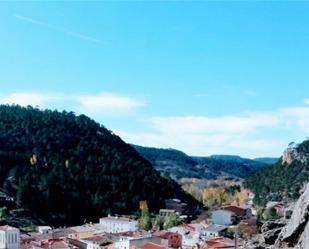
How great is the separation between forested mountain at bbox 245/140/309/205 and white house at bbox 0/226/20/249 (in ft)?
165

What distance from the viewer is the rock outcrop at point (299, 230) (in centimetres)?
1146

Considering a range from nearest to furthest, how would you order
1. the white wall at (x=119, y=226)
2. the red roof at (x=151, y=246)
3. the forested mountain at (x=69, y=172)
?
→ the red roof at (x=151, y=246) → the white wall at (x=119, y=226) → the forested mountain at (x=69, y=172)

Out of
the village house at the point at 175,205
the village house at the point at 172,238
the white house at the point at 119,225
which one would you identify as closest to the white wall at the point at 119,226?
the white house at the point at 119,225

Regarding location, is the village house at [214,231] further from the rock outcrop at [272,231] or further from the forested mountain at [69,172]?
the rock outcrop at [272,231]

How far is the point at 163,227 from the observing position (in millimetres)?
79125

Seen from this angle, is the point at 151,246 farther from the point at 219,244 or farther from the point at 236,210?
the point at 236,210

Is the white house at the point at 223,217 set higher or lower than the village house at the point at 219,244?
higher

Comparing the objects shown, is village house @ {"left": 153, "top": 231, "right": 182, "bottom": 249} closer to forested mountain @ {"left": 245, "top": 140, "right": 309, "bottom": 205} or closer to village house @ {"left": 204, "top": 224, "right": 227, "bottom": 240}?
village house @ {"left": 204, "top": 224, "right": 227, "bottom": 240}

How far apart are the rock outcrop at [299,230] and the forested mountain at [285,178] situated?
85857mm

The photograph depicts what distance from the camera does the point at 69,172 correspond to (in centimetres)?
10550

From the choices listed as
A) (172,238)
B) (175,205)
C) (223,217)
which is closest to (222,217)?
(223,217)

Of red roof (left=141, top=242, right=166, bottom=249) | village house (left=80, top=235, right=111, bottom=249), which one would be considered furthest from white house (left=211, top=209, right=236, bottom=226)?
red roof (left=141, top=242, right=166, bottom=249)

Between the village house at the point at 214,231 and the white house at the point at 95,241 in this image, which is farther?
the village house at the point at 214,231

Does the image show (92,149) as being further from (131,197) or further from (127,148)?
(131,197)
